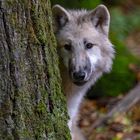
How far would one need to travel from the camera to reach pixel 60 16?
7.29 metres

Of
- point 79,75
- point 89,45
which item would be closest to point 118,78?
point 89,45

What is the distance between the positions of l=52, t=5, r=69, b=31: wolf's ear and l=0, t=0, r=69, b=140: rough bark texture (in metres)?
1.79

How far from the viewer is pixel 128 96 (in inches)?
436

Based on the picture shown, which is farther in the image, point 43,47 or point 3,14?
point 43,47

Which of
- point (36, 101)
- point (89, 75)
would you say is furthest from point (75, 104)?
point (36, 101)

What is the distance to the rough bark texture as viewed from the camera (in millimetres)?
4914

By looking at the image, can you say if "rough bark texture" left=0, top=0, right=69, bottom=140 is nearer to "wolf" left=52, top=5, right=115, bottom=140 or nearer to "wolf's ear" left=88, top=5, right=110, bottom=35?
"wolf" left=52, top=5, right=115, bottom=140

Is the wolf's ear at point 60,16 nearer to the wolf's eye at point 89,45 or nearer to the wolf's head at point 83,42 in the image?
the wolf's head at point 83,42

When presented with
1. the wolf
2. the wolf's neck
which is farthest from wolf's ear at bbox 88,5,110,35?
the wolf's neck

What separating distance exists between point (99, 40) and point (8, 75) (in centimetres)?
270

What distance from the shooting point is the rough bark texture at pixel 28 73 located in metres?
4.91

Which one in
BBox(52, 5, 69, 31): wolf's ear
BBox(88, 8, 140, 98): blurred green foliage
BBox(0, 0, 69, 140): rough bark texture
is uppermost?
BBox(88, 8, 140, 98): blurred green foliage

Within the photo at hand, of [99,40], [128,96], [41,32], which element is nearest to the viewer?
[41,32]

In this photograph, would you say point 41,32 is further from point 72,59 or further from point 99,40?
point 99,40
